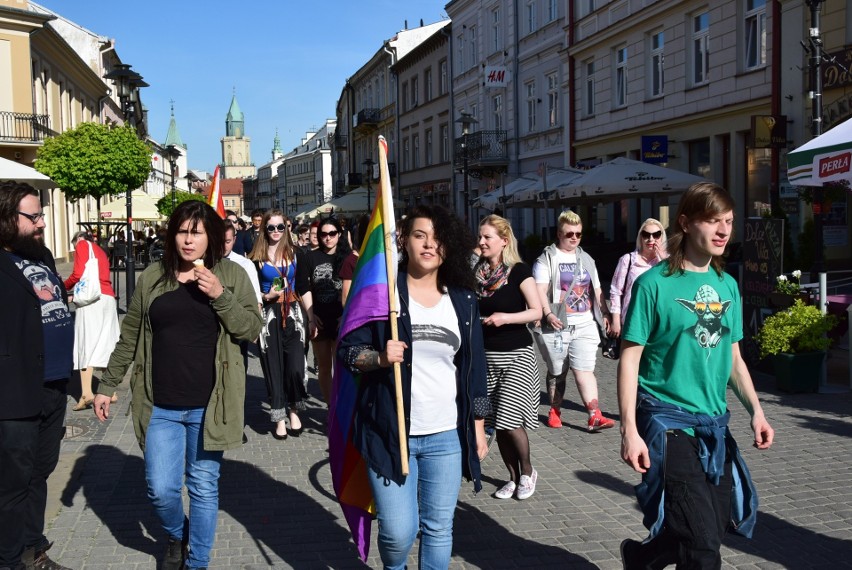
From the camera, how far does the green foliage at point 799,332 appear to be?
901 cm

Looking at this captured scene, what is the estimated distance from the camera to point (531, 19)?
3077 centimetres

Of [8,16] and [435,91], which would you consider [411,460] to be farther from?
[435,91]

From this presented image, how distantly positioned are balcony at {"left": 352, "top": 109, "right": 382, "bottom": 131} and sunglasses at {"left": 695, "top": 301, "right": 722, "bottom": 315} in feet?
172

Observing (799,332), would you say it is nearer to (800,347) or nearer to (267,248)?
(800,347)

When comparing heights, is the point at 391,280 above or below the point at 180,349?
above

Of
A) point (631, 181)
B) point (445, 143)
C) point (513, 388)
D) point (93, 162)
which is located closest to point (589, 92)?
point (631, 181)

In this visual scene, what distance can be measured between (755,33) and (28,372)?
16.8m

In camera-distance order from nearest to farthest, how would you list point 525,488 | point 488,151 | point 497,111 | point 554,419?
point 525,488
point 554,419
point 488,151
point 497,111

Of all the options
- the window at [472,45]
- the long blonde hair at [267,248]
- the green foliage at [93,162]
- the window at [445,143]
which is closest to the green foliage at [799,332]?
the long blonde hair at [267,248]

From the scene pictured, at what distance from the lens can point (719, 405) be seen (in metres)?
3.51

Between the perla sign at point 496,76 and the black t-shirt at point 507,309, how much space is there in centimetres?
2647

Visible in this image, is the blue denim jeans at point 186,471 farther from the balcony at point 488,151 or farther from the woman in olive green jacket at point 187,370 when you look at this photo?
the balcony at point 488,151

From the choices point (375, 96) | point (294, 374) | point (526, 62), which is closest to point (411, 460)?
point (294, 374)

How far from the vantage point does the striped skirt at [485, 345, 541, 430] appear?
568cm
